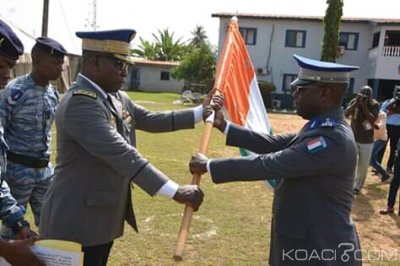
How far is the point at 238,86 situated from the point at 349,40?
28.2 m

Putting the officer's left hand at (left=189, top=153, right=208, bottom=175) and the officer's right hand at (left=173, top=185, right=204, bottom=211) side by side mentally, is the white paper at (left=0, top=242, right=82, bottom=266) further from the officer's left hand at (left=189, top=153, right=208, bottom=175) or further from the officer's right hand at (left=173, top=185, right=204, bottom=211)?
the officer's left hand at (left=189, top=153, right=208, bottom=175)

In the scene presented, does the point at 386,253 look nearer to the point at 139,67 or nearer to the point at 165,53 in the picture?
the point at 139,67

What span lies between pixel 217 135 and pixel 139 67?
1242 inches

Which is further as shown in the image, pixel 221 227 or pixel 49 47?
pixel 221 227

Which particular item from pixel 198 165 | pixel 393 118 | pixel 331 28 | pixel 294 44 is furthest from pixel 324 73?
pixel 294 44

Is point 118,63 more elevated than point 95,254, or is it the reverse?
point 118,63

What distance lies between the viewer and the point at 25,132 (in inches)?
150

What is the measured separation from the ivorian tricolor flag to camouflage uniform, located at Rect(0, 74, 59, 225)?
4.81 ft

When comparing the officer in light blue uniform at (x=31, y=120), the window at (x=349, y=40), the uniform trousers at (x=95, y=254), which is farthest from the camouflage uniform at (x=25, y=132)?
the window at (x=349, y=40)

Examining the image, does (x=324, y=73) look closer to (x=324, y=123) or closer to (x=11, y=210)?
(x=324, y=123)

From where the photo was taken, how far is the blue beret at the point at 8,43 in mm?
2068

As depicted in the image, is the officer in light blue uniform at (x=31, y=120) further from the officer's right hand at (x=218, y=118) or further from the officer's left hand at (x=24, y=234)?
the officer's left hand at (x=24, y=234)

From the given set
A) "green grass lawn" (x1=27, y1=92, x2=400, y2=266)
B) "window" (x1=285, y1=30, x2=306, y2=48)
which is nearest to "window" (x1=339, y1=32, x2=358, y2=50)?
"window" (x1=285, y1=30, x2=306, y2=48)

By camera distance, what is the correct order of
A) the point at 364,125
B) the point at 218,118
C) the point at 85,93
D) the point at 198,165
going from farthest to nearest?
the point at 364,125 < the point at 218,118 < the point at 198,165 < the point at 85,93
